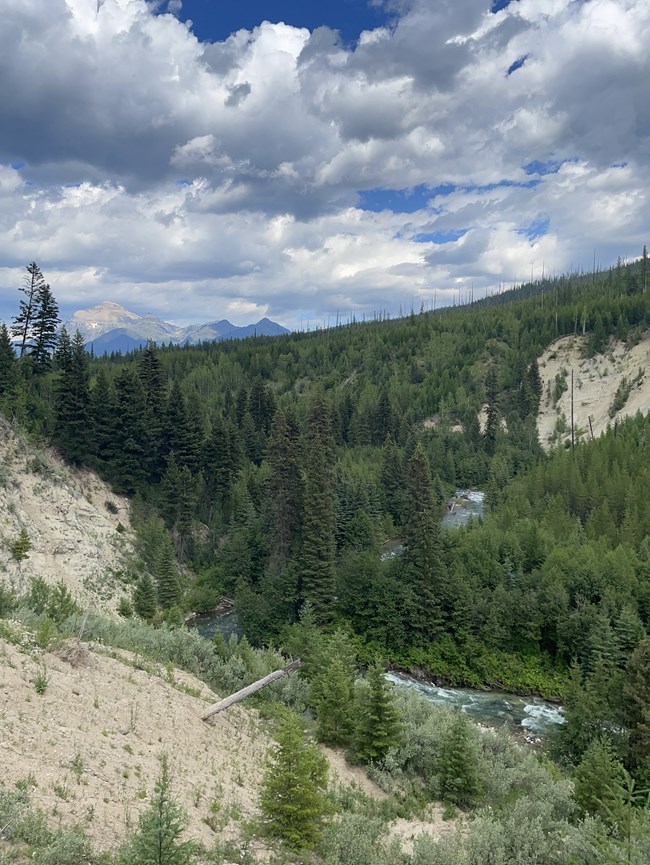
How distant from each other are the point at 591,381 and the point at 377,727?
12832 centimetres

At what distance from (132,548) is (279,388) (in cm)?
9985

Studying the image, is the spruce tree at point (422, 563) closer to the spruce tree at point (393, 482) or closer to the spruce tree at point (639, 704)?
the spruce tree at point (639, 704)

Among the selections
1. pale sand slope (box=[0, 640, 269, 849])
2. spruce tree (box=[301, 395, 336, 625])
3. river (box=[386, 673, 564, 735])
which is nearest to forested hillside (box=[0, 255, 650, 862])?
spruce tree (box=[301, 395, 336, 625])

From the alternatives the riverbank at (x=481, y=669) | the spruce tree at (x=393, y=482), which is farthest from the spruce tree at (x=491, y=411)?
the riverbank at (x=481, y=669)

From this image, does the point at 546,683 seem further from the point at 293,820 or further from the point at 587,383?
the point at 587,383

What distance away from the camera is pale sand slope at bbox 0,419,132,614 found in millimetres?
45656

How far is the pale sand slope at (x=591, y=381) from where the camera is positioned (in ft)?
374

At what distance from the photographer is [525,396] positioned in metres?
130

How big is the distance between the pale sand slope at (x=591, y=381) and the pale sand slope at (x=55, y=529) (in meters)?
93.1

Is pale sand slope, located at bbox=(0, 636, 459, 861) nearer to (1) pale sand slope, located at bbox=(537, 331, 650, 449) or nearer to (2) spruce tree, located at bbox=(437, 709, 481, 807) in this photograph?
(2) spruce tree, located at bbox=(437, 709, 481, 807)

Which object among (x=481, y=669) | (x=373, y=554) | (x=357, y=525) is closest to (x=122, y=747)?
(x=481, y=669)

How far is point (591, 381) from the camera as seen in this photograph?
130 meters

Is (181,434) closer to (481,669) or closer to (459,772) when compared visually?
(481,669)

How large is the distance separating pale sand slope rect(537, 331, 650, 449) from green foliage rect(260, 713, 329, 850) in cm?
11146
